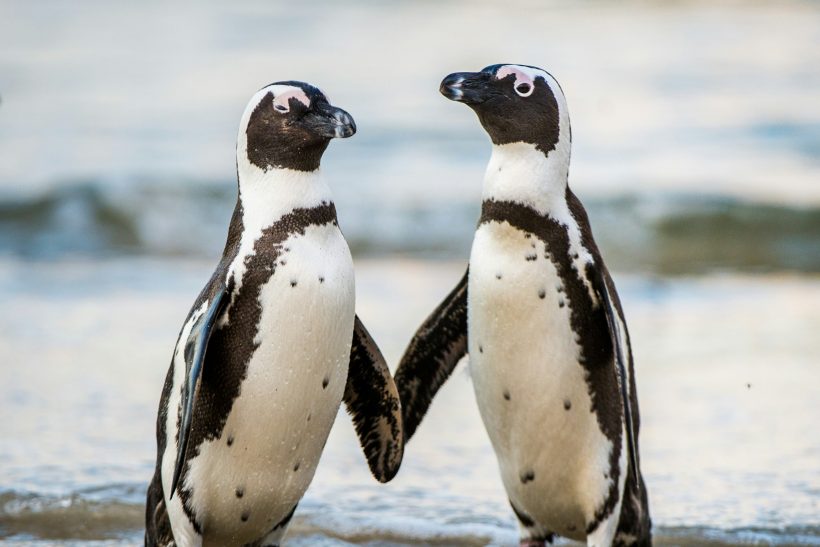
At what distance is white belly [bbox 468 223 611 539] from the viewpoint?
12.4ft

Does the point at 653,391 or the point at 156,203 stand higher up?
the point at 653,391

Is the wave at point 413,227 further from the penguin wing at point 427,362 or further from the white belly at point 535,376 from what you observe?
the white belly at point 535,376

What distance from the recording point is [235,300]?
140 inches

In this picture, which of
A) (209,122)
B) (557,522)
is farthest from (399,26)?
(557,522)

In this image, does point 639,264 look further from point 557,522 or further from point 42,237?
point 557,522

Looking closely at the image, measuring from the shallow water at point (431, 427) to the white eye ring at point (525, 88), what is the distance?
1277 millimetres

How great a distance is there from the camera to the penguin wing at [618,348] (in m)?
3.70

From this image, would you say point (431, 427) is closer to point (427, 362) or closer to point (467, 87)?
point (427, 362)

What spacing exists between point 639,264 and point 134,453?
450cm

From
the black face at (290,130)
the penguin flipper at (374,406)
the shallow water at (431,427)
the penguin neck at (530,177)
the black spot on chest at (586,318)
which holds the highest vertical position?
the black face at (290,130)

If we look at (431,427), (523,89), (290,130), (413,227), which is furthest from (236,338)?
(413,227)

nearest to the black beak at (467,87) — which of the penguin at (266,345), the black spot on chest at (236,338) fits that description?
the penguin at (266,345)

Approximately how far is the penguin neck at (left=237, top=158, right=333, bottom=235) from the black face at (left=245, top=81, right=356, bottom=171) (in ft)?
0.07

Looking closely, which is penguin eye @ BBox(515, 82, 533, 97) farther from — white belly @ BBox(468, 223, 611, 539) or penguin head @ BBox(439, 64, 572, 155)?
white belly @ BBox(468, 223, 611, 539)
